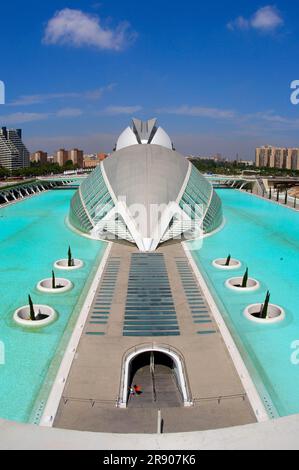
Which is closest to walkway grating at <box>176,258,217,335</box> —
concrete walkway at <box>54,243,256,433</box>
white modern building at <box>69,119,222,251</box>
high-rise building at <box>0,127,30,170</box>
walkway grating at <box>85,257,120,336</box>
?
concrete walkway at <box>54,243,256,433</box>

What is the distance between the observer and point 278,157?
138000 millimetres

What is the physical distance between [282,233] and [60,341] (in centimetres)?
1992

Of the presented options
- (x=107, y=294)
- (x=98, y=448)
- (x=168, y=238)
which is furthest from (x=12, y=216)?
(x=98, y=448)


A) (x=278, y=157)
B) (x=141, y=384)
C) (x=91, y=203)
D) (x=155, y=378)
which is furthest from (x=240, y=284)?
(x=278, y=157)

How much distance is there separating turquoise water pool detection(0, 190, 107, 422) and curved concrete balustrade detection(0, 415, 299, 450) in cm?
444

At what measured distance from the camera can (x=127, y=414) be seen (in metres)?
8.34

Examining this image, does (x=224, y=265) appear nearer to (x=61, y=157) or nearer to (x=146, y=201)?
(x=146, y=201)

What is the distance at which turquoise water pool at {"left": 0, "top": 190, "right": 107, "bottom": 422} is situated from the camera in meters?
9.02

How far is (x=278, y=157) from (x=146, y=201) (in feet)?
422

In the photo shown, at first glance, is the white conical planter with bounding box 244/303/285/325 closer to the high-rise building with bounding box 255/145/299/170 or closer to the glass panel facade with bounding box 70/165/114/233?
the glass panel facade with bounding box 70/165/114/233

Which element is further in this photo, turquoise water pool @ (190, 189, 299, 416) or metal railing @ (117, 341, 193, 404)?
metal railing @ (117, 341, 193, 404)

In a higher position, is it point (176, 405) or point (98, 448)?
point (98, 448)

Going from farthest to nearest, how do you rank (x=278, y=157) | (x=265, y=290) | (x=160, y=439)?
(x=278, y=157), (x=265, y=290), (x=160, y=439)
